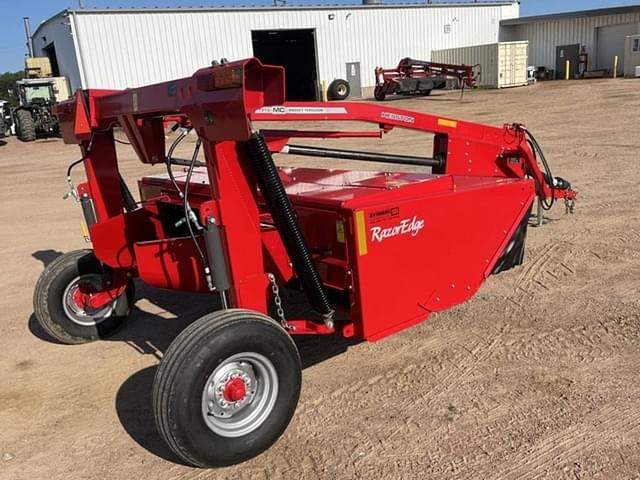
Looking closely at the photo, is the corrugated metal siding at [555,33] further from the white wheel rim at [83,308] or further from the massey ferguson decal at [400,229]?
the white wheel rim at [83,308]

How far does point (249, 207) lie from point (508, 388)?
1836 mm

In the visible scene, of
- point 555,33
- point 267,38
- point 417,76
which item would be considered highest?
point 267,38

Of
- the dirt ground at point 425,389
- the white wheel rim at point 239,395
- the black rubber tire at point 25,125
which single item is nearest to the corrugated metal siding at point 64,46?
the black rubber tire at point 25,125

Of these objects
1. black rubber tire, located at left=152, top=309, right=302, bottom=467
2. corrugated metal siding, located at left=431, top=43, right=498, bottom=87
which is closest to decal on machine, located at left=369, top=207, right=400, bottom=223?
black rubber tire, located at left=152, top=309, right=302, bottom=467

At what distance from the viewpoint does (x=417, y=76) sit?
90.6ft

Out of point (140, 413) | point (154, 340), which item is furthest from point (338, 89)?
point (140, 413)

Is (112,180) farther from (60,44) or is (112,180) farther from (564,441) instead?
(60,44)

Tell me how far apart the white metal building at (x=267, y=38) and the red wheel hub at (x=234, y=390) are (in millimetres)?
25370

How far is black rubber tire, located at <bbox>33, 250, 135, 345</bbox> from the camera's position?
4.19 metres

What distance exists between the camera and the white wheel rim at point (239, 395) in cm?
287

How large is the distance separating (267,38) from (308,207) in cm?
3545

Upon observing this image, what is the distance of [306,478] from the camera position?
2861 millimetres

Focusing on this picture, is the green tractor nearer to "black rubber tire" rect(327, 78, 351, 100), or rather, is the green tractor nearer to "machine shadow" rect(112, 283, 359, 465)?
"black rubber tire" rect(327, 78, 351, 100)

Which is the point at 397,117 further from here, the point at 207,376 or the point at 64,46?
the point at 64,46
